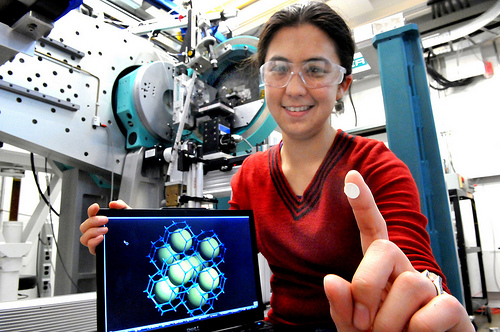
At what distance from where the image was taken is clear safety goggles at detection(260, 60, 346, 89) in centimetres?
76

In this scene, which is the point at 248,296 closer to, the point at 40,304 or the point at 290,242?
the point at 290,242

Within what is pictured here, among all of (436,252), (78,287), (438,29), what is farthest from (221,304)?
(438,29)

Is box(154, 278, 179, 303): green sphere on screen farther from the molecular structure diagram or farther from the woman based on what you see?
the woman

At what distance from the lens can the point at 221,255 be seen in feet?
2.35

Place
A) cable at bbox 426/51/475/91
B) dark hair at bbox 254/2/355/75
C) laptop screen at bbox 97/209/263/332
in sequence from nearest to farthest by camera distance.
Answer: laptop screen at bbox 97/209/263/332, dark hair at bbox 254/2/355/75, cable at bbox 426/51/475/91

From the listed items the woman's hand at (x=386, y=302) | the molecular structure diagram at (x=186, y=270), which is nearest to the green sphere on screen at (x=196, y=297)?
the molecular structure diagram at (x=186, y=270)

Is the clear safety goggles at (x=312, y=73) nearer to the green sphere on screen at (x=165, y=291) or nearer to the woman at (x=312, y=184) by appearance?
the woman at (x=312, y=184)

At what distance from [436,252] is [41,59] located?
197 centimetres

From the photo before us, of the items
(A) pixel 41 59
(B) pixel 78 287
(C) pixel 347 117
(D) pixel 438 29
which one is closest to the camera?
(A) pixel 41 59

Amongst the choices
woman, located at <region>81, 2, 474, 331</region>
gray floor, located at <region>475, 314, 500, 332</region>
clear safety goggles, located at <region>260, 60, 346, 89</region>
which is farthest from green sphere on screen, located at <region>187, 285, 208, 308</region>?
gray floor, located at <region>475, 314, 500, 332</region>

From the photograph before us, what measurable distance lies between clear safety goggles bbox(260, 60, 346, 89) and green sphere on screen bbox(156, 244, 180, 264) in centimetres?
47

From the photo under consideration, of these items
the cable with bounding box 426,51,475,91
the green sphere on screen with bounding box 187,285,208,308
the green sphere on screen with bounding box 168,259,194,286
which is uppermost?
the cable with bounding box 426,51,475,91

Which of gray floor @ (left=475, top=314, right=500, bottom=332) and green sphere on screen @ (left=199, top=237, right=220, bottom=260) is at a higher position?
green sphere on screen @ (left=199, top=237, right=220, bottom=260)

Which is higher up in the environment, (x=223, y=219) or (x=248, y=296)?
(x=223, y=219)
